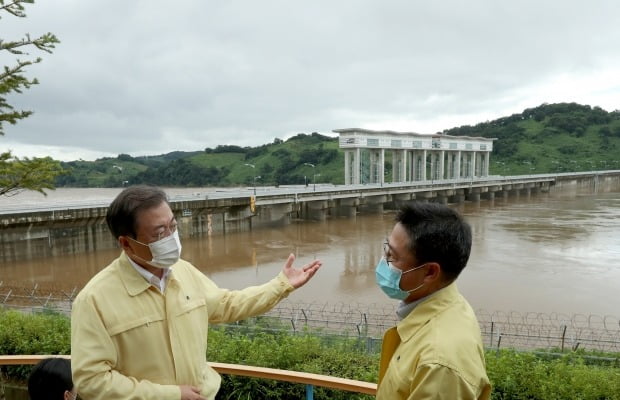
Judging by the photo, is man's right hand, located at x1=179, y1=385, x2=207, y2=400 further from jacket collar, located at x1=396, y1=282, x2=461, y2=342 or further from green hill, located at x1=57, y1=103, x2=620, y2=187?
green hill, located at x1=57, y1=103, x2=620, y2=187

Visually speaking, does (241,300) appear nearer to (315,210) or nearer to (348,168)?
(315,210)

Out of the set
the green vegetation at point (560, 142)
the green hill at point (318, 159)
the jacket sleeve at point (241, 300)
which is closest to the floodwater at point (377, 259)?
the jacket sleeve at point (241, 300)

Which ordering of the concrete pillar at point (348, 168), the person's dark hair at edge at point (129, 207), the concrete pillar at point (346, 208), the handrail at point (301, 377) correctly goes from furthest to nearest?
the concrete pillar at point (348, 168), the concrete pillar at point (346, 208), the handrail at point (301, 377), the person's dark hair at edge at point (129, 207)

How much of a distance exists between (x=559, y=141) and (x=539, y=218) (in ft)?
285

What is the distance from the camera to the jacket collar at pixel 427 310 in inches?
70.7

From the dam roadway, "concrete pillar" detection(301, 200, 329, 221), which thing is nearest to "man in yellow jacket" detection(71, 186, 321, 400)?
the dam roadway

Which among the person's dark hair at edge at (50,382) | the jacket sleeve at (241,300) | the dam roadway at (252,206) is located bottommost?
the dam roadway at (252,206)

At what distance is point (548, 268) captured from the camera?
20.4m

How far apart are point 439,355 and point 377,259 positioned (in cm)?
2310

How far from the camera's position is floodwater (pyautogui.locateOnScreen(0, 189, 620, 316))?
1622 centimetres

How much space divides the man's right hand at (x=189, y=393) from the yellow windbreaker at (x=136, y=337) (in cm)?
3

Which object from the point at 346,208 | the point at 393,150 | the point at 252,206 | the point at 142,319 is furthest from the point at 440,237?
the point at 393,150

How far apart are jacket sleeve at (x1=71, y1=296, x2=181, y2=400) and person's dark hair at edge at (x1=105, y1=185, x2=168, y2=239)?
1.26 feet

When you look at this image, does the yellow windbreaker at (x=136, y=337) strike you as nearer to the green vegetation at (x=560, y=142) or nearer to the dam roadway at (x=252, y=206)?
the dam roadway at (x=252, y=206)
